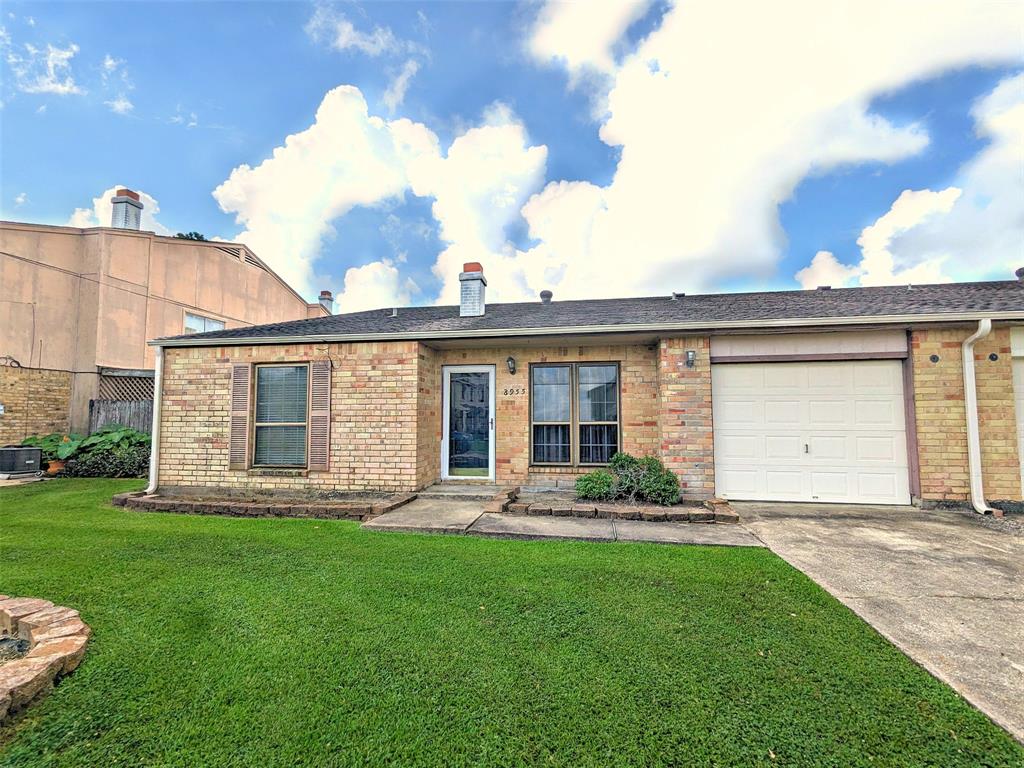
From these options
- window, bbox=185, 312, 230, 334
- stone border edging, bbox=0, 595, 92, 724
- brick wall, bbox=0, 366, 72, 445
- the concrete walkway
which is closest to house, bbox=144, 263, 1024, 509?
the concrete walkway

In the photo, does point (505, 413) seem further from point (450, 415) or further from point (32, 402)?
point (32, 402)

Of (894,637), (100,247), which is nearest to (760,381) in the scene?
(894,637)

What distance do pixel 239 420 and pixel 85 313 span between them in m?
8.82

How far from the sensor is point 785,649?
101 inches

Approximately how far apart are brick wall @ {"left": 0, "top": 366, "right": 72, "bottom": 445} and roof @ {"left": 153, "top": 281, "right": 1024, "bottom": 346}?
704 cm

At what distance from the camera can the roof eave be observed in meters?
5.81

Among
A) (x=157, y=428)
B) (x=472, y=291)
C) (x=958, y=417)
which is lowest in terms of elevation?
(x=157, y=428)

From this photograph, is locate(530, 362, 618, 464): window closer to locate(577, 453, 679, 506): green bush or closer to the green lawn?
locate(577, 453, 679, 506): green bush

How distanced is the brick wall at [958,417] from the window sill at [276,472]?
9.07m

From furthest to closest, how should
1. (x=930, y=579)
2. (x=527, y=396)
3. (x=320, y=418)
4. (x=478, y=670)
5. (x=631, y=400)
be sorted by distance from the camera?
(x=527, y=396), (x=631, y=400), (x=320, y=418), (x=930, y=579), (x=478, y=670)

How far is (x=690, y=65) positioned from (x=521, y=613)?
32.7 feet

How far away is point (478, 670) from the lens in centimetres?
236

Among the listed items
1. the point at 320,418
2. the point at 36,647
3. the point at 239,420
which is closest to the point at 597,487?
the point at 320,418

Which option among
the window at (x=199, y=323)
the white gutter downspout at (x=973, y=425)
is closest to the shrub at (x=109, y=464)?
the window at (x=199, y=323)
